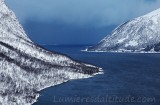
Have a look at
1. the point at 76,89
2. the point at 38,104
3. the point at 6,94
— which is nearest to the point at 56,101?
the point at 38,104

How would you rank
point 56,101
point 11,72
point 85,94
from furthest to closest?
point 11,72
point 85,94
point 56,101

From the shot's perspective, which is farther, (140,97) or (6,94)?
(140,97)

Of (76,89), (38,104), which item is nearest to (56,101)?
(38,104)

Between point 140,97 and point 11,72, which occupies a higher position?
point 11,72

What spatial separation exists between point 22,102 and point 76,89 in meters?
46.6

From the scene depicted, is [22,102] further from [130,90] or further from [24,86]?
[130,90]

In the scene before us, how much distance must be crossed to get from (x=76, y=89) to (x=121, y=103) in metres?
43.4

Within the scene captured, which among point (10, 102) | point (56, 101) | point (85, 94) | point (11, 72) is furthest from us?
point (11, 72)

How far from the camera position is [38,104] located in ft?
516

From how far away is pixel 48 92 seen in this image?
18688cm

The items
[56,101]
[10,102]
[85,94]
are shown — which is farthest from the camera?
[85,94]

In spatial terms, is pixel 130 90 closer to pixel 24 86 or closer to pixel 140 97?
pixel 140 97

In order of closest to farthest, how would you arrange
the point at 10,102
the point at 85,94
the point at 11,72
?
the point at 10,102 → the point at 85,94 → the point at 11,72

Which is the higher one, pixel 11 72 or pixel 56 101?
pixel 11 72
